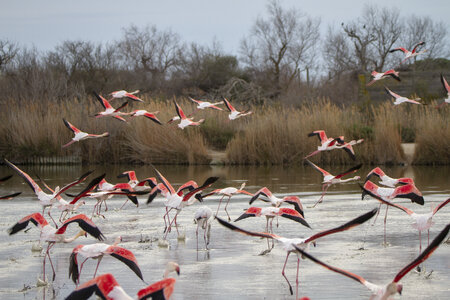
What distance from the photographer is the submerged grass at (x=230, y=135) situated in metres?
18.2

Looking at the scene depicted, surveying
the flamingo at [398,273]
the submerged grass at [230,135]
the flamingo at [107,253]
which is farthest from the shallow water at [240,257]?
the submerged grass at [230,135]

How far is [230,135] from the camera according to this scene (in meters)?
21.1

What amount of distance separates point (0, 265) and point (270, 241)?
278 centimetres

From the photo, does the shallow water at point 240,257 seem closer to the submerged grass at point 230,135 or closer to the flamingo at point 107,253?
the flamingo at point 107,253

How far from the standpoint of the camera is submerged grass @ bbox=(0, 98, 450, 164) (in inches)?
715

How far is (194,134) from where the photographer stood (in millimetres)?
19953

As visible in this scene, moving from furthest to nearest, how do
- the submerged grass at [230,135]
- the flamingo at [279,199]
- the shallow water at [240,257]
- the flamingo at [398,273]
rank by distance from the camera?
the submerged grass at [230,135] < the flamingo at [279,199] < the shallow water at [240,257] < the flamingo at [398,273]

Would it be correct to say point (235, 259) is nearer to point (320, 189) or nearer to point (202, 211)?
point (202, 211)

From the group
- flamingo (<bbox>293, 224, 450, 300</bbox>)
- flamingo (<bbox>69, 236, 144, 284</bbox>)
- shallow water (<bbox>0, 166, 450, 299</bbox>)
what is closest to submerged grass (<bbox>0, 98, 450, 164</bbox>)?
shallow water (<bbox>0, 166, 450, 299</bbox>)

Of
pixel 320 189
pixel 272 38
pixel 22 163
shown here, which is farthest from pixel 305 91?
pixel 320 189

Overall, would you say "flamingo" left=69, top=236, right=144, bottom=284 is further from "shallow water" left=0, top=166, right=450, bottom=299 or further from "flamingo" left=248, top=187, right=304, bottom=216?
"flamingo" left=248, top=187, right=304, bottom=216

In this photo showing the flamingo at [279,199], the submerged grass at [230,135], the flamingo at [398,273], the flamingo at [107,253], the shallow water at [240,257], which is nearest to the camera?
the flamingo at [398,273]

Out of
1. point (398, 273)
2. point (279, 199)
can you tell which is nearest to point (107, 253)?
Answer: point (398, 273)

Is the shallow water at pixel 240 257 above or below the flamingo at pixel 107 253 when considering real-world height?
below
